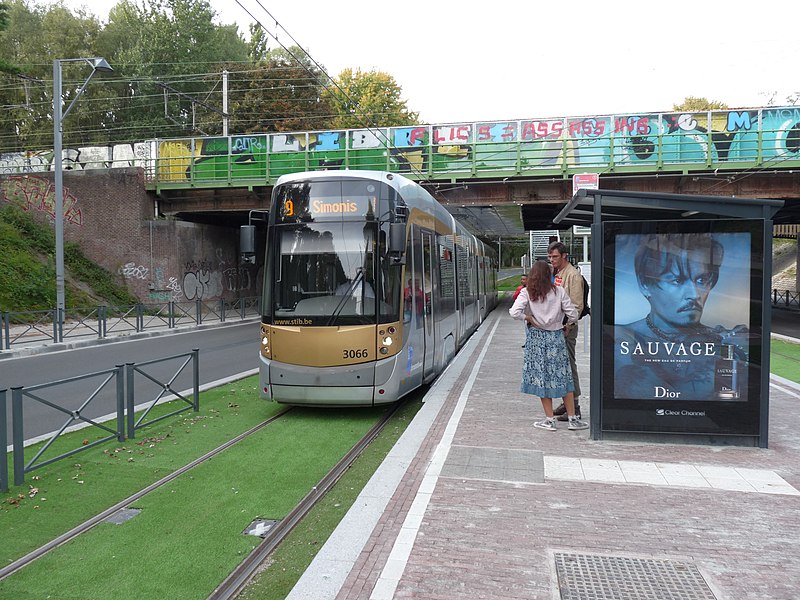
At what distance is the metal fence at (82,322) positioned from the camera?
18781mm

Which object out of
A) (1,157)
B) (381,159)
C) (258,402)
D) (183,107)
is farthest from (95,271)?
(183,107)

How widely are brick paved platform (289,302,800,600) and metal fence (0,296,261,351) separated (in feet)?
34.1

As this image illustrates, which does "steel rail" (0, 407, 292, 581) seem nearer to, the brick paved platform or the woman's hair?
the brick paved platform

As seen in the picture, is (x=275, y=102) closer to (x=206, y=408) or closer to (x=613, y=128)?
(x=613, y=128)

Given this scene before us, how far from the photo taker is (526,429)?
306 inches

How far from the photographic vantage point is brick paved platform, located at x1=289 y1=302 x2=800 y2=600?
13.0 ft

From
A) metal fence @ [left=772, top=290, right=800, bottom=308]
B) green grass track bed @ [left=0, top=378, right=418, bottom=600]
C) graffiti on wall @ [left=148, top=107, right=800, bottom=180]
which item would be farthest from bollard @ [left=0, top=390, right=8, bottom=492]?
metal fence @ [left=772, top=290, right=800, bottom=308]

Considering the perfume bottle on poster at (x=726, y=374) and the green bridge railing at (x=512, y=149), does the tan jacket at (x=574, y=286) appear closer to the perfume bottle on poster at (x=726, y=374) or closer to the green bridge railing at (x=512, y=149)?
the perfume bottle on poster at (x=726, y=374)

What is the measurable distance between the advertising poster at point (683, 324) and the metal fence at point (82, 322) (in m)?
10.4

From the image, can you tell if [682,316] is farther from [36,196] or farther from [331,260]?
[36,196]

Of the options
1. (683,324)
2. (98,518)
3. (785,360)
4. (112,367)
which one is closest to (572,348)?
(683,324)

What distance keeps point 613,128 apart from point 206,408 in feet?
66.6

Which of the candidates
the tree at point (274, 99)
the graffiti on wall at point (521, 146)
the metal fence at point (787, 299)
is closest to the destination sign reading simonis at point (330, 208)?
the graffiti on wall at point (521, 146)

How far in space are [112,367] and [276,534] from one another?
10.7 meters
